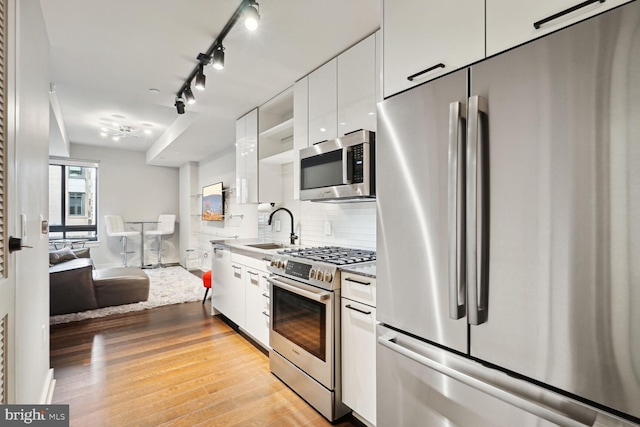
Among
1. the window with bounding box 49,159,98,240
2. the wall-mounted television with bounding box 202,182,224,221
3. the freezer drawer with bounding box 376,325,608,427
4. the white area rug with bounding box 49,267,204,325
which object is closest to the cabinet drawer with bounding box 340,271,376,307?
the freezer drawer with bounding box 376,325,608,427

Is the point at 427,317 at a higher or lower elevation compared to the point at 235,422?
higher

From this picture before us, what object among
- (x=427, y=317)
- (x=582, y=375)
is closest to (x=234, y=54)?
(x=427, y=317)

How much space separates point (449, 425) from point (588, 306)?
67cm

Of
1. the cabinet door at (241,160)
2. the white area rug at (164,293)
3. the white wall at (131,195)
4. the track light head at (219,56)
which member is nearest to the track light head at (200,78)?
the track light head at (219,56)

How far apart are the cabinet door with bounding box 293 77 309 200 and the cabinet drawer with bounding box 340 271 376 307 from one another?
43.4 inches

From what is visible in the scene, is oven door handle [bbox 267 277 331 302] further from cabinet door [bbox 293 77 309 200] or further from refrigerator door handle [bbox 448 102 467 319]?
refrigerator door handle [bbox 448 102 467 319]

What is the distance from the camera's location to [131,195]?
7391mm

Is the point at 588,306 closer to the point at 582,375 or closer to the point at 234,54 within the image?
the point at 582,375

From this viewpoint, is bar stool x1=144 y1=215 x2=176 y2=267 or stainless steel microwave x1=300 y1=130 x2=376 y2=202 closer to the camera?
stainless steel microwave x1=300 y1=130 x2=376 y2=202

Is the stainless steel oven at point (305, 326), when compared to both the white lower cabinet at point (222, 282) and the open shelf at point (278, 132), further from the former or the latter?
the open shelf at point (278, 132)

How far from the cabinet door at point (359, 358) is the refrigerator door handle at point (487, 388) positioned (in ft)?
1.18

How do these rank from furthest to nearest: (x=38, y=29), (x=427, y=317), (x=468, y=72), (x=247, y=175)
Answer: (x=247, y=175)
(x=38, y=29)
(x=427, y=317)
(x=468, y=72)

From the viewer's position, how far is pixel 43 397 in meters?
2.01

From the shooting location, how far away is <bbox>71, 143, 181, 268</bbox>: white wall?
7.05 meters
